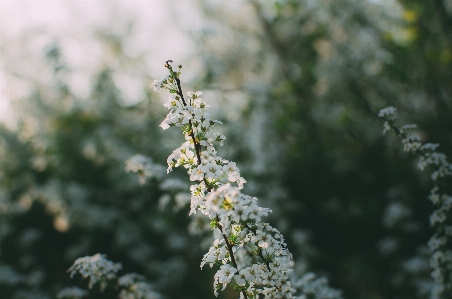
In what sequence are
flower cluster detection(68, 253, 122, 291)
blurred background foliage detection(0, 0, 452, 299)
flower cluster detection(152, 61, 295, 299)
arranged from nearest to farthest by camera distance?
flower cluster detection(152, 61, 295, 299) → flower cluster detection(68, 253, 122, 291) → blurred background foliage detection(0, 0, 452, 299)

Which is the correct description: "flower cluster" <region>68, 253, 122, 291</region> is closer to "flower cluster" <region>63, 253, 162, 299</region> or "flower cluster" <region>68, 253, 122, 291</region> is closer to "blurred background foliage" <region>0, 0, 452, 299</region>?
"flower cluster" <region>63, 253, 162, 299</region>

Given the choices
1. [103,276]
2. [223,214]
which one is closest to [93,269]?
[103,276]

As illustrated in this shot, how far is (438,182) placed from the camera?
2.54 meters

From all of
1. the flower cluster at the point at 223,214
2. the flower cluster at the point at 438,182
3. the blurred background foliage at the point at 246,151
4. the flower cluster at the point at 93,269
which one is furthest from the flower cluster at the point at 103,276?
the blurred background foliage at the point at 246,151

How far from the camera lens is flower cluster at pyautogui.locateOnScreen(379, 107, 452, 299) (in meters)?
2.44

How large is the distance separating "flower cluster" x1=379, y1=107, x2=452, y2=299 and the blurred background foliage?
9.68 ft

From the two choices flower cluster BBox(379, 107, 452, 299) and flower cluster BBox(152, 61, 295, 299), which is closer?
flower cluster BBox(152, 61, 295, 299)

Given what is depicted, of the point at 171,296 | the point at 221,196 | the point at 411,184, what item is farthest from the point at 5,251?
the point at 411,184

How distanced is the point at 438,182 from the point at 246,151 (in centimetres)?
532

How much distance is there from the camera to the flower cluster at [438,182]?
2439 mm

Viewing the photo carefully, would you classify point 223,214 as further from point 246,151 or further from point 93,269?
point 246,151

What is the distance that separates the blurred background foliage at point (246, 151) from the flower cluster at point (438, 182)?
295 centimetres

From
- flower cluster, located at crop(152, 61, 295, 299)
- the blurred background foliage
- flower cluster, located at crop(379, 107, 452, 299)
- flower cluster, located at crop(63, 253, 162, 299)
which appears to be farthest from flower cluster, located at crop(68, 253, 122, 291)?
the blurred background foliage

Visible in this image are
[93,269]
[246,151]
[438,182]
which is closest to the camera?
[93,269]
